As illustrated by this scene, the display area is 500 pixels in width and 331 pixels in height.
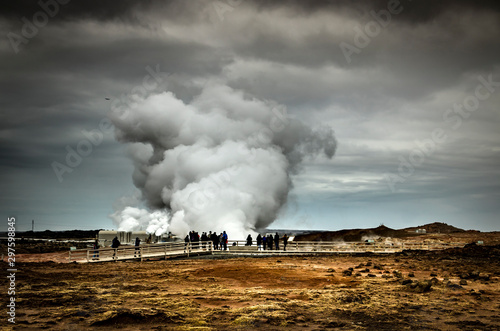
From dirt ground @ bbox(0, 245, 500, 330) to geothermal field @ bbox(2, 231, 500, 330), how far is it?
0.09 ft

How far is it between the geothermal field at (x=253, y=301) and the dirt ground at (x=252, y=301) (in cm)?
3

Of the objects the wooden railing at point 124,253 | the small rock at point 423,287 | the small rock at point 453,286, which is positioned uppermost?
the wooden railing at point 124,253

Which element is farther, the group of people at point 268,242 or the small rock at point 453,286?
the group of people at point 268,242

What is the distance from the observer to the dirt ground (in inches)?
483

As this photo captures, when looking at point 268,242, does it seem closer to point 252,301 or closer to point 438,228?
point 252,301

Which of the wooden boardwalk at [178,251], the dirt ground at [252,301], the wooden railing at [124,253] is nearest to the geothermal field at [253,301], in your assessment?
the dirt ground at [252,301]

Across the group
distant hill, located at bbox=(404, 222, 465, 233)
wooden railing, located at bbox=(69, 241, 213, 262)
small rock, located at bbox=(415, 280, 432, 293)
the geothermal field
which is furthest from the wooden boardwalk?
distant hill, located at bbox=(404, 222, 465, 233)

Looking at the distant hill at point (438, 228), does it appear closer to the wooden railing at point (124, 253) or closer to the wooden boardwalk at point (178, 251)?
the wooden boardwalk at point (178, 251)

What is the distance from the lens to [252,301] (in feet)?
51.5

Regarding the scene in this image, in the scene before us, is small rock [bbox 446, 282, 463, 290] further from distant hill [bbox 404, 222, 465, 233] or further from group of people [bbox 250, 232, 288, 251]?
distant hill [bbox 404, 222, 465, 233]

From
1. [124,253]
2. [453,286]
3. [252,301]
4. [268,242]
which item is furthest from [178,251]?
[453,286]

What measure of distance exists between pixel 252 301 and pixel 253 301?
35 millimetres

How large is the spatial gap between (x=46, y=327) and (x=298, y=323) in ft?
21.7

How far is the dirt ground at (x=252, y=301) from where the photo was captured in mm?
12273
